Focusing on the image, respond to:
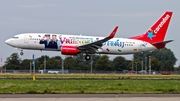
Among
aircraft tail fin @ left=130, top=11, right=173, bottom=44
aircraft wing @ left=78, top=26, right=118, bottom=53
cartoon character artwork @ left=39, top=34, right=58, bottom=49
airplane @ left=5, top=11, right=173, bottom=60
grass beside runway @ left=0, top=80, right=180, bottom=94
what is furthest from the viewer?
aircraft tail fin @ left=130, top=11, right=173, bottom=44

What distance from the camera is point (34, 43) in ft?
172

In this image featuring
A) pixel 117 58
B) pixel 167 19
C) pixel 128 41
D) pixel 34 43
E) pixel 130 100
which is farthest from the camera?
pixel 117 58

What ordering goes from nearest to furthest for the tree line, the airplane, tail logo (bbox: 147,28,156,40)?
the airplane → tail logo (bbox: 147,28,156,40) → the tree line

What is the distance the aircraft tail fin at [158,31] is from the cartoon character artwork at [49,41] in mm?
10619

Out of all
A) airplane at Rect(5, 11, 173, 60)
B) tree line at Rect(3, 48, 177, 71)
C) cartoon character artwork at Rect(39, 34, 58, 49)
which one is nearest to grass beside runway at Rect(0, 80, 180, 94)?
cartoon character artwork at Rect(39, 34, 58, 49)

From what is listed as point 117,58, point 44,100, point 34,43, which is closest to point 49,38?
point 34,43

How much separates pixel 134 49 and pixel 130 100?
34123 mm

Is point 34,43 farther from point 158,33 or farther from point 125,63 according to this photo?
point 125,63

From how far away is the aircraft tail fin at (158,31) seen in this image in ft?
189

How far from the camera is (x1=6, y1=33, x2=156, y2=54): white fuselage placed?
173ft

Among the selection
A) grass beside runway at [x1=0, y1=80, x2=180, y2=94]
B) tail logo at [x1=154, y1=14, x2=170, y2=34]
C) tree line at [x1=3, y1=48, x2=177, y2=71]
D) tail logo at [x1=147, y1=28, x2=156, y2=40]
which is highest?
tail logo at [x1=154, y1=14, x2=170, y2=34]

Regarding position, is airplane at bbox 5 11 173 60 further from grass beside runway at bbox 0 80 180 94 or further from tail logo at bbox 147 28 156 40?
grass beside runway at bbox 0 80 180 94

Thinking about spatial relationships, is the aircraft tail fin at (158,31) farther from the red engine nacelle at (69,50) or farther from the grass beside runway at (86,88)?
the grass beside runway at (86,88)

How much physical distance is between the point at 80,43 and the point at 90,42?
3.93 feet
